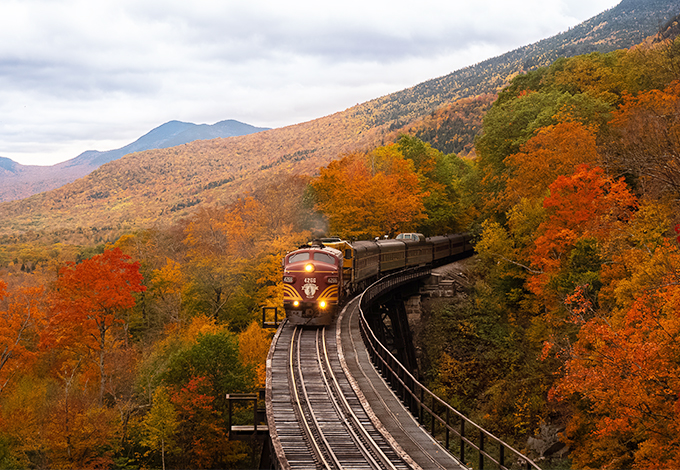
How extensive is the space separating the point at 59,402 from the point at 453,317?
95.0ft

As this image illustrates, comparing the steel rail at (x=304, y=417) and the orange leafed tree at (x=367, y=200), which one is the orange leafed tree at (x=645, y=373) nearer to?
the steel rail at (x=304, y=417)

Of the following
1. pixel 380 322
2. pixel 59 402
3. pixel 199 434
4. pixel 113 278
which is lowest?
pixel 199 434

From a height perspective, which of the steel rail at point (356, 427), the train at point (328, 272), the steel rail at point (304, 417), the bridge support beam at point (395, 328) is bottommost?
the bridge support beam at point (395, 328)

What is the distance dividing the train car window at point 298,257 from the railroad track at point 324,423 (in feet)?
16.1

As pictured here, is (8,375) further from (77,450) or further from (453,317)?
(453,317)

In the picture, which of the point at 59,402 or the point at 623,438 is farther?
the point at 59,402

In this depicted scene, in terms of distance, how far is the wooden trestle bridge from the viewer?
12477 mm

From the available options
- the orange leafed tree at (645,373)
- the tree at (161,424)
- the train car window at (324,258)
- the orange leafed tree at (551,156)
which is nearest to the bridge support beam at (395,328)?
the train car window at (324,258)

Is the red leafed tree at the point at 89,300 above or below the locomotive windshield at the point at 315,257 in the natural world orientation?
below

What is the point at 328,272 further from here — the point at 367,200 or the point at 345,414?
the point at 367,200

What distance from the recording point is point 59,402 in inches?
1233

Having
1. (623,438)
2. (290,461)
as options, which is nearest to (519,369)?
(623,438)

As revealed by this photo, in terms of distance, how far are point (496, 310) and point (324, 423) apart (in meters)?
30.2

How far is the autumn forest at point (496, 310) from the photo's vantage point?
19031 mm
